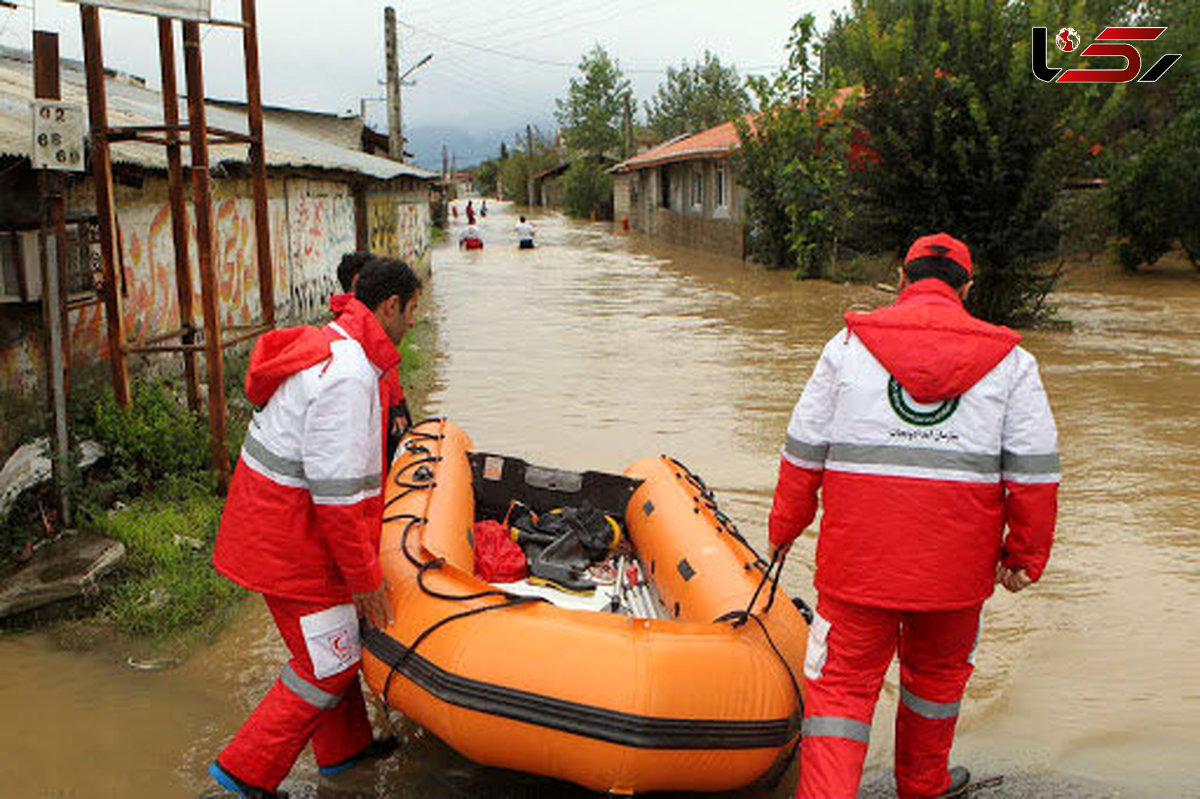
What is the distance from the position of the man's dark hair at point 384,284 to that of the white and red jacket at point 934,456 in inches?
53.9

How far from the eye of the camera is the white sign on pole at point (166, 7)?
5266 millimetres

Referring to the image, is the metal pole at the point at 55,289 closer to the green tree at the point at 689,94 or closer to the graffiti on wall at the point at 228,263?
the graffiti on wall at the point at 228,263

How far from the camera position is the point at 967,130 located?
13.0 meters

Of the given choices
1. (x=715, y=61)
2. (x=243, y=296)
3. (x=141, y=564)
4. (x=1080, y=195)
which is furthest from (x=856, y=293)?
(x=715, y=61)

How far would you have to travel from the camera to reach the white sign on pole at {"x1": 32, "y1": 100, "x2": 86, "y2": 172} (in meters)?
5.00

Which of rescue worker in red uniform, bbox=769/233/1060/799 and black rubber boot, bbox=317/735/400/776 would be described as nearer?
rescue worker in red uniform, bbox=769/233/1060/799

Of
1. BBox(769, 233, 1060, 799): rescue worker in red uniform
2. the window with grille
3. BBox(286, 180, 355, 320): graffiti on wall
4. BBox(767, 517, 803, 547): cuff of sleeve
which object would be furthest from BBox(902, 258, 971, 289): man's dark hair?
BBox(286, 180, 355, 320): graffiti on wall

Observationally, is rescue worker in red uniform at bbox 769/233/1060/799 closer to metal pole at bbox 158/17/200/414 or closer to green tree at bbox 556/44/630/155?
metal pole at bbox 158/17/200/414

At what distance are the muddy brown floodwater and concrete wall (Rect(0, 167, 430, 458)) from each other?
176 cm

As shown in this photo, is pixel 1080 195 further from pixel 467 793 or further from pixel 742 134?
pixel 467 793

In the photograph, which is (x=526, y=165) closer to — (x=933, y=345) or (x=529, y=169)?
(x=529, y=169)

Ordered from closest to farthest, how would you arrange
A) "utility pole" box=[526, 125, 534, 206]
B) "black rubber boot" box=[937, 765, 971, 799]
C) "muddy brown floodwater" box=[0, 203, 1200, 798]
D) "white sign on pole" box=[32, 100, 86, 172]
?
"black rubber boot" box=[937, 765, 971, 799] → "muddy brown floodwater" box=[0, 203, 1200, 798] → "white sign on pole" box=[32, 100, 86, 172] → "utility pole" box=[526, 125, 534, 206]

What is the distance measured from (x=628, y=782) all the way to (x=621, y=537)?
2344 mm

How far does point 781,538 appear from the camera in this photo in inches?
128
